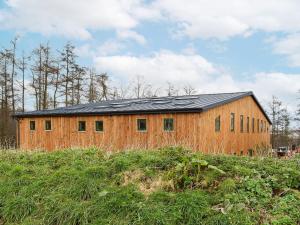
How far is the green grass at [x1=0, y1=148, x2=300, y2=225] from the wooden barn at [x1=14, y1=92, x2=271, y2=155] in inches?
222

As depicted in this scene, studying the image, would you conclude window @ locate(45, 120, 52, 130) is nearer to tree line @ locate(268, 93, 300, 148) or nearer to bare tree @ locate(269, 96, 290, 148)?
tree line @ locate(268, 93, 300, 148)

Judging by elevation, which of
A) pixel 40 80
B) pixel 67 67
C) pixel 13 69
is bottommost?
pixel 40 80

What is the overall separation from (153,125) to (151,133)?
1.30 ft

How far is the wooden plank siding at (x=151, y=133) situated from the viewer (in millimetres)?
13054

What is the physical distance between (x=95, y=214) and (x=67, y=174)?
150 cm

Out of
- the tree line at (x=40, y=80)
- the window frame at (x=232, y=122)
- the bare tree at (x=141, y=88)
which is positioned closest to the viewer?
the window frame at (x=232, y=122)

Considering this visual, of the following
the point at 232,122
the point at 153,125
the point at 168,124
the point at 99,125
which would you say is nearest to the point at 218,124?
the point at 232,122

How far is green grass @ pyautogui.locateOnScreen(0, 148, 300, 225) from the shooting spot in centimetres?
395

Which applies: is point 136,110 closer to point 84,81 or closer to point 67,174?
point 67,174

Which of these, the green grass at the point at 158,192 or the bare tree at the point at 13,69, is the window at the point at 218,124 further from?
the bare tree at the point at 13,69

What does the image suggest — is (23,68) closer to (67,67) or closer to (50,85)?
(50,85)

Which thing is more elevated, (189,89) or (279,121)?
(189,89)

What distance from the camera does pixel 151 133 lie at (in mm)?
13969

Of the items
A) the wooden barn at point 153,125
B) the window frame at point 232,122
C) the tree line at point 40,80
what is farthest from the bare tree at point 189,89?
the window frame at point 232,122
